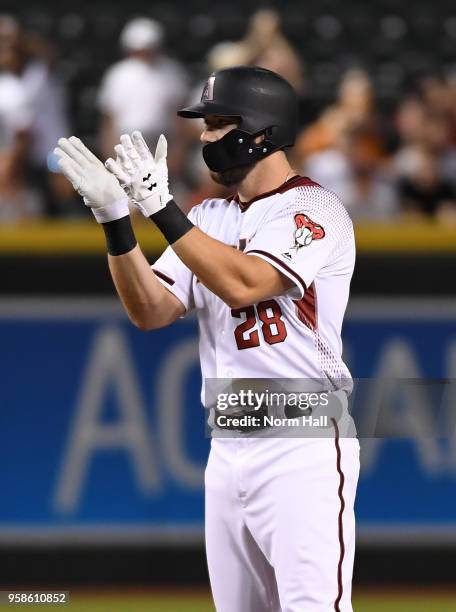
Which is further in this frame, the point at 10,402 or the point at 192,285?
the point at 10,402

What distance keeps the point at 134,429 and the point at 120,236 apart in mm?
2734

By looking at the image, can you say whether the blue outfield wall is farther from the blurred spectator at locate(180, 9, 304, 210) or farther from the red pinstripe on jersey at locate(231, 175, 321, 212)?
the red pinstripe on jersey at locate(231, 175, 321, 212)

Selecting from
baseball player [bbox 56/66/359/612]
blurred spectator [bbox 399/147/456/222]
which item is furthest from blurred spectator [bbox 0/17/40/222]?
baseball player [bbox 56/66/359/612]

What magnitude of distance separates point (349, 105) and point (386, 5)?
344cm

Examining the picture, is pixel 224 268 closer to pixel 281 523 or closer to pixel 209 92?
pixel 209 92

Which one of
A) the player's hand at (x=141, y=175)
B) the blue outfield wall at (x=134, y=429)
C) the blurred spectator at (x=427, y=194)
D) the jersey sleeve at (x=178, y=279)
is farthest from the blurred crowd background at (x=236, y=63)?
the player's hand at (x=141, y=175)

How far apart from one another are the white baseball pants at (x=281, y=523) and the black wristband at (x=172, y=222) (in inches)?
28.4

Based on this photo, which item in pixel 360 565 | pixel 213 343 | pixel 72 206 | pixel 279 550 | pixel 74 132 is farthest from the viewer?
pixel 74 132

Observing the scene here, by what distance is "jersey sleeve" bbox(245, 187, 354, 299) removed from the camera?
153 inches

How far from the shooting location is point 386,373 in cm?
660

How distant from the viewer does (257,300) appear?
12.6 feet

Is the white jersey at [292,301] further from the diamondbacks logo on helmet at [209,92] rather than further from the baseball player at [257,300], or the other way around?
the diamondbacks logo on helmet at [209,92]

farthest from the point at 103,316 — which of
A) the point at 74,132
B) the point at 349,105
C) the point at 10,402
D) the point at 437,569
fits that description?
the point at 74,132

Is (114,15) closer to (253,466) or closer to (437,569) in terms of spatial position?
(437,569)
